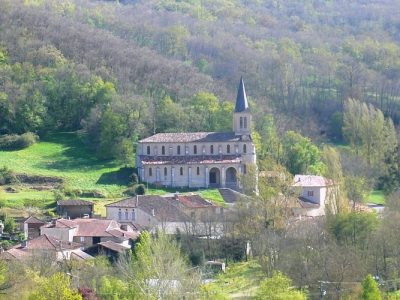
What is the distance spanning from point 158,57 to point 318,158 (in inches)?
1123

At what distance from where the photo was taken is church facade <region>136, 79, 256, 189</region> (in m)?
74.1

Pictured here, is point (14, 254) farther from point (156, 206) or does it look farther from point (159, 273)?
point (156, 206)

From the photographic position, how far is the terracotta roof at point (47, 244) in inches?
2192

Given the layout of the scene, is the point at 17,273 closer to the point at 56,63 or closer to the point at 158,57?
the point at 56,63

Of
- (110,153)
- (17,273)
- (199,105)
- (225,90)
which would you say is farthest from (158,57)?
(17,273)

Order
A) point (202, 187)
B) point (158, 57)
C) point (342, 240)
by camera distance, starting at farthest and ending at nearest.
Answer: point (158, 57) < point (202, 187) < point (342, 240)

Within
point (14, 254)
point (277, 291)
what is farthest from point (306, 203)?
point (277, 291)

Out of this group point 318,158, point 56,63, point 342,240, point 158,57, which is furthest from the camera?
point 158,57

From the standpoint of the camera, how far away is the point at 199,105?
279 feet

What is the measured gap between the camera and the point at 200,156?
75.9m

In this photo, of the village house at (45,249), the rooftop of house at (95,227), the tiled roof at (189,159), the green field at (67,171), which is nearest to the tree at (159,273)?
the village house at (45,249)

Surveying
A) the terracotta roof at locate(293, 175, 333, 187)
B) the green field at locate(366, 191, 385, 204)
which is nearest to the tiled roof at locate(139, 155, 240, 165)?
the terracotta roof at locate(293, 175, 333, 187)

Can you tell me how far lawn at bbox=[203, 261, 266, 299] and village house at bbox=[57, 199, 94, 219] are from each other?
11893mm

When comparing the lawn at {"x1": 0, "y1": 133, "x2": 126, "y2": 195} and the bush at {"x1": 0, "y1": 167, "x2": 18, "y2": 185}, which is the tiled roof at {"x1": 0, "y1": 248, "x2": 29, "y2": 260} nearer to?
the lawn at {"x1": 0, "y1": 133, "x2": 126, "y2": 195}
